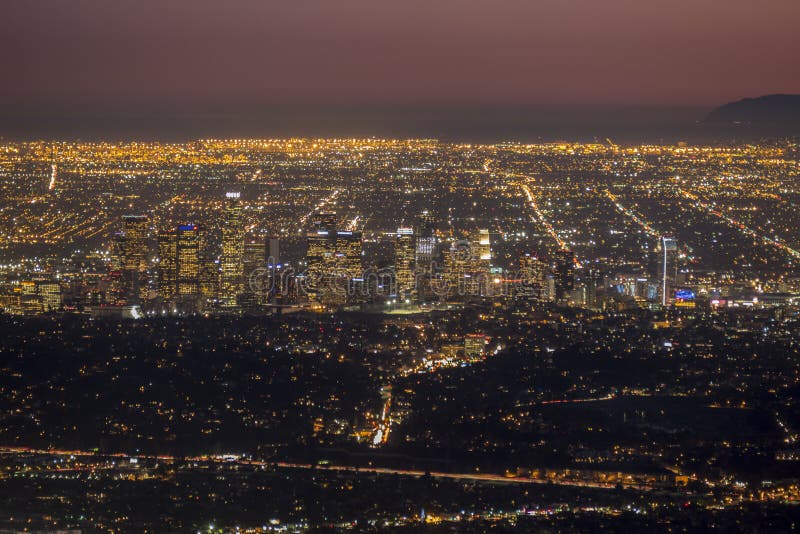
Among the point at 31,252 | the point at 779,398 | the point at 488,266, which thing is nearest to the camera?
the point at 779,398

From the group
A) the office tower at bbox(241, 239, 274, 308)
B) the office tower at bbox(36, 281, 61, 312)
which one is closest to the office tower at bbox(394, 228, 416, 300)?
the office tower at bbox(241, 239, 274, 308)

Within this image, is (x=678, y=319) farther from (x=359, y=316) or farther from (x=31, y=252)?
(x=31, y=252)

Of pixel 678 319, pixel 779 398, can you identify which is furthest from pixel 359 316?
pixel 779 398

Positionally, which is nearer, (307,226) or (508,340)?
(508,340)

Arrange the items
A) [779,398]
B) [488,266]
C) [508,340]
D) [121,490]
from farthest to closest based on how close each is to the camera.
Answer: [488,266]
[508,340]
[779,398]
[121,490]

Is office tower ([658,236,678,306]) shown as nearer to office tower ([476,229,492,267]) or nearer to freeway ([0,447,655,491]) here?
office tower ([476,229,492,267])

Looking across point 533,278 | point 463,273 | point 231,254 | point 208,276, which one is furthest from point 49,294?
point 533,278

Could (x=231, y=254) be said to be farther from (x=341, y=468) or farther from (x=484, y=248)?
(x=341, y=468)
